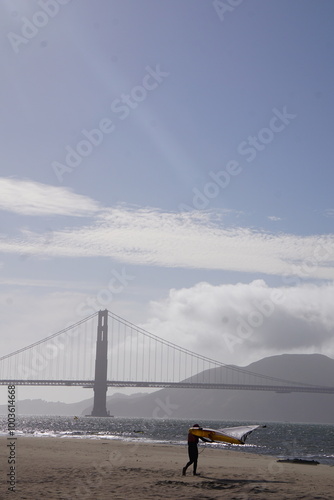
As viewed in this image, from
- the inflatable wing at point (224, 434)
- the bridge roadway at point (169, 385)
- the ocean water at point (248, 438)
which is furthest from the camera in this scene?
the bridge roadway at point (169, 385)

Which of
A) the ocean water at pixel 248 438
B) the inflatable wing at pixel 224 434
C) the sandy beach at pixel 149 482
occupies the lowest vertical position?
Result: the ocean water at pixel 248 438

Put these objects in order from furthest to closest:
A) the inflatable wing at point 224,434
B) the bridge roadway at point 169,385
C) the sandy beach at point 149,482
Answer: the bridge roadway at point 169,385 → the inflatable wing at point 224,434 → the sandy beach at point 149,482

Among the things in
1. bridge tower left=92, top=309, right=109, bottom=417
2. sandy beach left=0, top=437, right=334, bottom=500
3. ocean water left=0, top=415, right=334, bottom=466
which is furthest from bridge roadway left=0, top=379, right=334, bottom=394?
sandy beach left=0, top=437, right=334, bottom=500

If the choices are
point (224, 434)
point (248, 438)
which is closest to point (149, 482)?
point (224, 434)

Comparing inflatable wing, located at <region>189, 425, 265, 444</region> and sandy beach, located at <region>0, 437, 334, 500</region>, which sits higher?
inflatable wing, located at <region>189, 425, 265, 444</region>

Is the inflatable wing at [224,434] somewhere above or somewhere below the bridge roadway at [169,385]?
above

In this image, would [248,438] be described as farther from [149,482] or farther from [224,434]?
[149,482]

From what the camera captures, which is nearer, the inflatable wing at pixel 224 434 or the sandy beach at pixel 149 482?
the sandy beach at pixel 149 482

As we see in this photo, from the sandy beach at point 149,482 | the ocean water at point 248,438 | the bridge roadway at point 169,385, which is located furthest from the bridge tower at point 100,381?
the sandy beach at point 149,482

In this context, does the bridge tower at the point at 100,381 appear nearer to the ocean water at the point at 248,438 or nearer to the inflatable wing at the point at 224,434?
the ocean water at the point at 248,438

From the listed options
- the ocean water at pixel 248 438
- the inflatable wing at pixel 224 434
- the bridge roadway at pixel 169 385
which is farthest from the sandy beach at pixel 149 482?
the bridge roadway at pixel 169 385

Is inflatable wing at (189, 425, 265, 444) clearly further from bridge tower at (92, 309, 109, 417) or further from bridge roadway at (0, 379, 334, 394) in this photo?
bridge tower at (92, 309, 109, 417)
